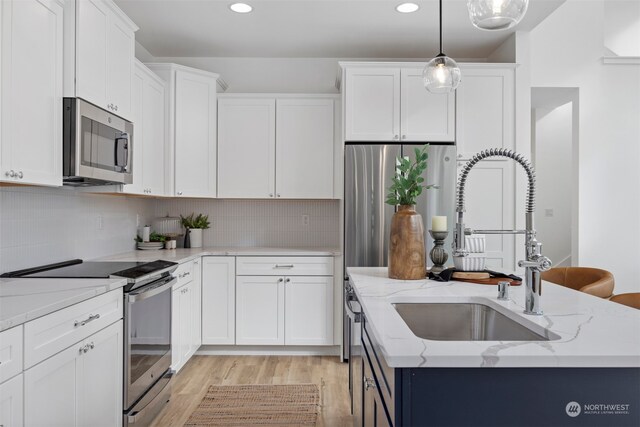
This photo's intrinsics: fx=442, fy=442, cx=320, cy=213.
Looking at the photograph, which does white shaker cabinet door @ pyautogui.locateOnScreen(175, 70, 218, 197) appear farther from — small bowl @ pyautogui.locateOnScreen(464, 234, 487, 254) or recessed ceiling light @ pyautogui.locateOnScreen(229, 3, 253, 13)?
small bowl @ pyautogui.locateOnScreen(464, 234, 487, 254)

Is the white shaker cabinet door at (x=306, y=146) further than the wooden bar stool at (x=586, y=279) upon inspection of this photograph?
Yes

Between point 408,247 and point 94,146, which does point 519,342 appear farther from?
point 94,146

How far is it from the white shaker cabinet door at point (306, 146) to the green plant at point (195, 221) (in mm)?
841

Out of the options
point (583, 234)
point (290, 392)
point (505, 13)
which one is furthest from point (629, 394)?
point (583, 234)

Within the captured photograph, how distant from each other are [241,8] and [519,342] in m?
3.01

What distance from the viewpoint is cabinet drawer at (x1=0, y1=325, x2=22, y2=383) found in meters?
1.32

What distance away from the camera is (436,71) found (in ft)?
7.35

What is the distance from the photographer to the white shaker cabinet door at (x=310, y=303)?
12.2ft

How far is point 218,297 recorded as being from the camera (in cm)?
373

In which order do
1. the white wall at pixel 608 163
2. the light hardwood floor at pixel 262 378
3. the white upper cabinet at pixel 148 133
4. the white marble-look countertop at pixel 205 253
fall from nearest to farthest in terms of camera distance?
the light hardwood floor at pixel 262 378, the white upper cabinet at pixel 148 133, the white marble-look countertop at pixel 205 253, the white wall at pixel 608 163

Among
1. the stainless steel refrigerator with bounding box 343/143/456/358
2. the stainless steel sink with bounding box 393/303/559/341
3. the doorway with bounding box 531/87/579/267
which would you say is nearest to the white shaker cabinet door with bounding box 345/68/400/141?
the stainless steel refrigerator with bounding box 343/143/456/358

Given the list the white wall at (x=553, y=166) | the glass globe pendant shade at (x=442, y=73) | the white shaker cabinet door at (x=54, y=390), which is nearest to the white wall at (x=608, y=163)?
the white wall at (x=553, y=166)

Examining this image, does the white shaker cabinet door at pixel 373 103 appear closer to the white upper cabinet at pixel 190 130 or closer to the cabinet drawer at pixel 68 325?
the white upper cabinet at pixel 190 130

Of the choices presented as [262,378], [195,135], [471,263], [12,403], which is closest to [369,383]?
[471,263]
